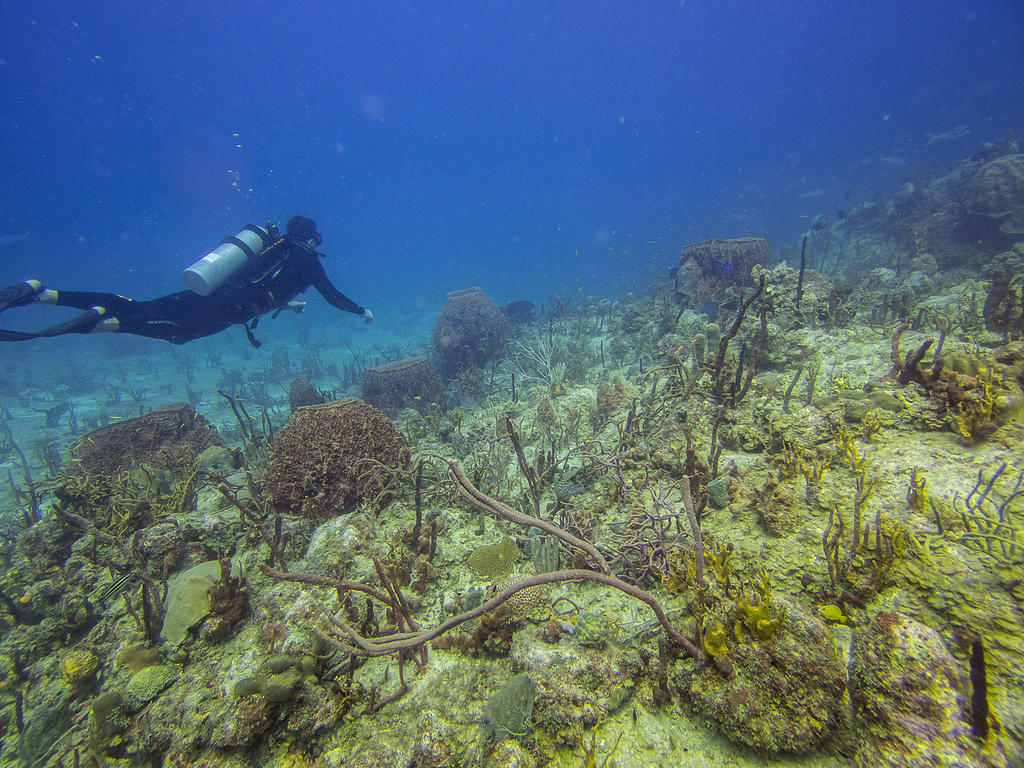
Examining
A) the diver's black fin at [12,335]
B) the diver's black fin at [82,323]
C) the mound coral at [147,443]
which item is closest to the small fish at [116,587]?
the mound coral at [147,443]

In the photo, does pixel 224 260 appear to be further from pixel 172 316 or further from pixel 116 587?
pixel 116 587

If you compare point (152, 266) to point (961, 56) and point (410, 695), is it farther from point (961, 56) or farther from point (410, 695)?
point (961, 56)

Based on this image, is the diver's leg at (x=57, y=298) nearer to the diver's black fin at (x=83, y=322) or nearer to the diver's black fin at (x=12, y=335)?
the diver's black fin at (x=83, y=322)

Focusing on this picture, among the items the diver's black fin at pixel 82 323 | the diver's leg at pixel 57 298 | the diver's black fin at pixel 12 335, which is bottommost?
the diver's black fin at pixel 12 335

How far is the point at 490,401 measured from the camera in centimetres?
792

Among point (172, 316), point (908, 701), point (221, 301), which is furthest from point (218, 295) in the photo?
point (908, 701)

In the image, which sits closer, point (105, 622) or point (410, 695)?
point (410, 695)

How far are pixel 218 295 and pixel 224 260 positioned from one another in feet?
2.58

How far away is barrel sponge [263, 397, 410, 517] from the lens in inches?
157

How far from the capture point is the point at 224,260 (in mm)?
7699

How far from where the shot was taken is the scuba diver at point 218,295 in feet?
23.2

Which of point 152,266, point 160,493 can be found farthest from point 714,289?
point 152,266

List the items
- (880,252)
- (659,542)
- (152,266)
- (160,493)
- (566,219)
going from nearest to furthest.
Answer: (659,542), (160,493), (880,252), (566,219), (152,266)

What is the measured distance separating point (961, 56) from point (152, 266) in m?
196
